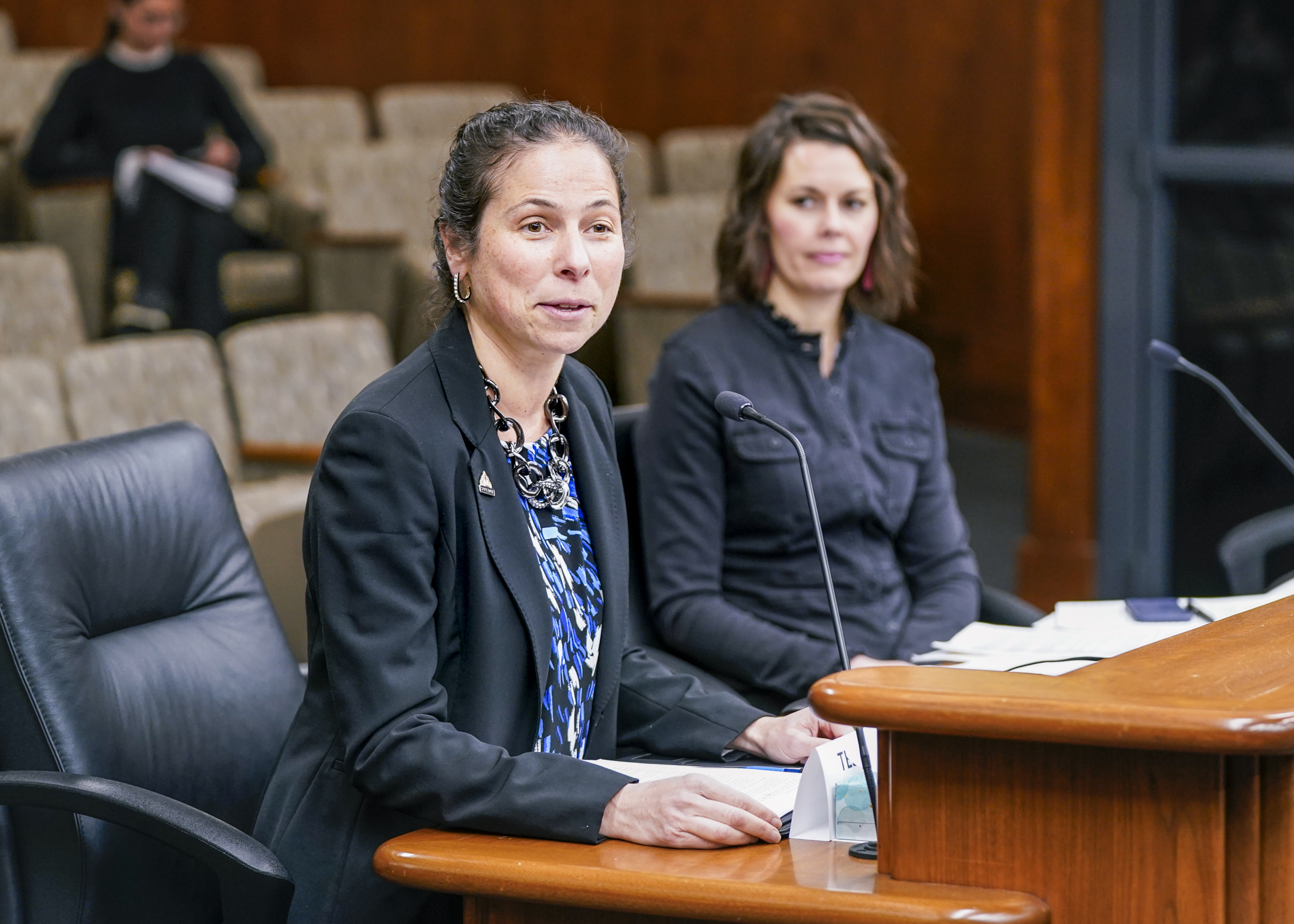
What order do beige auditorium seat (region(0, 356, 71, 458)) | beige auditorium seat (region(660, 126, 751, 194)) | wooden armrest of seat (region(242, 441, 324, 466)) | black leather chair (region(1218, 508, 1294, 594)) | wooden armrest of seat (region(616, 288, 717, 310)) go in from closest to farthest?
black leather chair (region(1218, 508, 1294, 594)), beige auditorium seat (region(0, 356, 71, 458)), wooden armrest of seat (region(242, 441, 324, 466)), wooden armrest of seat (region(616, 288, 717, 310)), beige auditorium seat (region(660, 126, 751, 194))

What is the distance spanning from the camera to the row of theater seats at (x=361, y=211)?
4629mm

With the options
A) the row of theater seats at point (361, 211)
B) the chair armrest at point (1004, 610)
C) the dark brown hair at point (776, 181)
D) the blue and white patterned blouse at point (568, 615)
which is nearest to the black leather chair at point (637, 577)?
the chair armrest at point (1004, 610)

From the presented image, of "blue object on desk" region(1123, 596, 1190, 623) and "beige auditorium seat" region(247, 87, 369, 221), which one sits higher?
"beige auditorium seat" region(247, 87, 369, 221)

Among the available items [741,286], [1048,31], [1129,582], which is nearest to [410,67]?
[1048,31]

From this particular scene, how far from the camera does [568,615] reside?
4.73 ft

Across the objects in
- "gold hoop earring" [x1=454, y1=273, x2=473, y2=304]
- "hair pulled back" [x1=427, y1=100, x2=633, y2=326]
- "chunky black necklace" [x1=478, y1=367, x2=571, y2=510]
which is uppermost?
"hair pulled back" [x1=427, y1=100, x2=633, y2=326]

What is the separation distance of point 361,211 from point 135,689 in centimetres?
363

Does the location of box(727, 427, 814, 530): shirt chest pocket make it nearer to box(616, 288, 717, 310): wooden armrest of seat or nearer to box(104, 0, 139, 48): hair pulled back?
box(616, 288, 717, 310): wooden armrest of seat

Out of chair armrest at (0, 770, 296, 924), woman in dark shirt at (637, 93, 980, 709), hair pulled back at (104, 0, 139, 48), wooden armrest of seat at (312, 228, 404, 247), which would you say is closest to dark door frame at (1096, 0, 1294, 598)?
woman in dark shirt at (637, 93, 980, 709)

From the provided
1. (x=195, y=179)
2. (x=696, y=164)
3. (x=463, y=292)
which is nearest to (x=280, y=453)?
(x=195, y=179)

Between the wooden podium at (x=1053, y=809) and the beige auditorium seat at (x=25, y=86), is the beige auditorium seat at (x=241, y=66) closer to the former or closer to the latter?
the beige auditorium seat at (x=25, y=86)

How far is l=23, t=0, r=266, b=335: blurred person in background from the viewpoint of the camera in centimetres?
461

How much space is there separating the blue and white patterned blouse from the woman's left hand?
16cm

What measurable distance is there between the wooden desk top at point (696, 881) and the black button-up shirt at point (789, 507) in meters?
0.75
